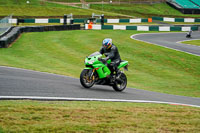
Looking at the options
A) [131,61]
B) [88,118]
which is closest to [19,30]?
[131,61]

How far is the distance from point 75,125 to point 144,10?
6484 centimetres

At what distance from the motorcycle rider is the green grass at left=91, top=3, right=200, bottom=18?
5565cm

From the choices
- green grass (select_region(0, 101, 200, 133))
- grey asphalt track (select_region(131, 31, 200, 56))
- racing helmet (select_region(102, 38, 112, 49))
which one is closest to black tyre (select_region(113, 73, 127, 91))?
racing helmet (select_region(102, 38, 112, 49))

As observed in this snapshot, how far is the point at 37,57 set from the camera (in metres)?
21.6

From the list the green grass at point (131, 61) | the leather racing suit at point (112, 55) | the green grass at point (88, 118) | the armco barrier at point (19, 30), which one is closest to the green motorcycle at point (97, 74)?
the leather racing suit at point (112, 55)

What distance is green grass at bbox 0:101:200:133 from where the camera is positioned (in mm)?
6305

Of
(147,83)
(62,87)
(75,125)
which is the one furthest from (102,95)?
(147,83)

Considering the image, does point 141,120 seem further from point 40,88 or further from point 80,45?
point 80,45

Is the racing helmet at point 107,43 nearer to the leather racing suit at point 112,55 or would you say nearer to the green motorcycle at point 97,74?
the leather racing suit at point 112,55

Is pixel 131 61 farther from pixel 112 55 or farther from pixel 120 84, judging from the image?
pixel 112 55

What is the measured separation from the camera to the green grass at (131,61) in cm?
1694

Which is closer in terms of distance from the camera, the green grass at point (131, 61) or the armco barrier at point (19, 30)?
the green grass at point (131, 61)

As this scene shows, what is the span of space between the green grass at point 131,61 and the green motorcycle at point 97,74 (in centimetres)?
345

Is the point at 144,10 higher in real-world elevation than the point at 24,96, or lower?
higher
